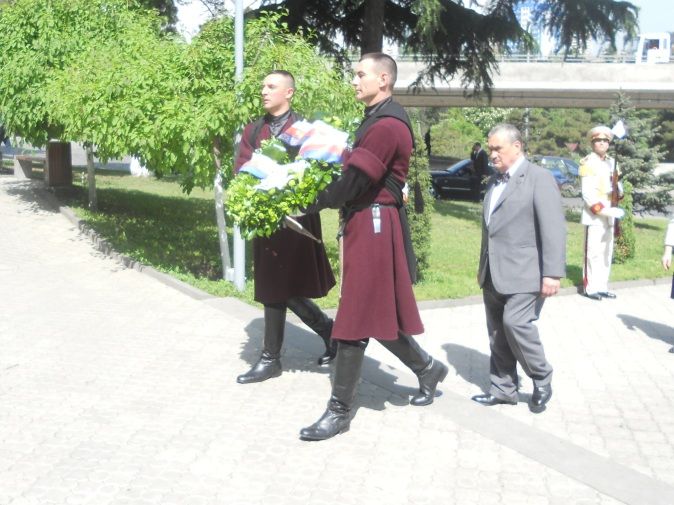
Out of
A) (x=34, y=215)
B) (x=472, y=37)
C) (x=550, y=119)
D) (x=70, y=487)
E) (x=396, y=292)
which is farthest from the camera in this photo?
(x=550, y=119)

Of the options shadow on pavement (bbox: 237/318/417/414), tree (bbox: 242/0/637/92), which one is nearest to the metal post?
shadow on pavement (bbox: 237/318/417/414)

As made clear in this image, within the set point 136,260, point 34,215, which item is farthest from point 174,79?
point 34,215

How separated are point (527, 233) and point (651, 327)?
3536 mm

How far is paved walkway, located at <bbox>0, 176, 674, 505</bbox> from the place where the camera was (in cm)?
427

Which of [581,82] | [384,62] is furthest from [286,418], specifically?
[581,82]

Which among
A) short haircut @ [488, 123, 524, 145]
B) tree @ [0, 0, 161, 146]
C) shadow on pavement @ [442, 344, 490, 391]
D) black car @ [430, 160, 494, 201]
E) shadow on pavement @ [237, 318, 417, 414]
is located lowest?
black car @ [430, 160, 494, 201]

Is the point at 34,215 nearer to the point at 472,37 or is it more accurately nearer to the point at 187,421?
the point at 472,37

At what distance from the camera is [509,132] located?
530 centimetres

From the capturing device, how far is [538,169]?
17.6 feet

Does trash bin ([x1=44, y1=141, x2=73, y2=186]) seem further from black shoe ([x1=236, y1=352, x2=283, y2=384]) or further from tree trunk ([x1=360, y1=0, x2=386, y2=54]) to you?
black shoe ([x1=236, y1=352, x2=283, y2=384])

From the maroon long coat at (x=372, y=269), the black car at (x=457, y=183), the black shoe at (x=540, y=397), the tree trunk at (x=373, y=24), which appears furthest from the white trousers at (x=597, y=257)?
the black car at (x=457, y=183)

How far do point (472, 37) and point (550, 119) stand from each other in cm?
5230

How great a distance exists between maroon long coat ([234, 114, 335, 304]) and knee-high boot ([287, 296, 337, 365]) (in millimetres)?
163

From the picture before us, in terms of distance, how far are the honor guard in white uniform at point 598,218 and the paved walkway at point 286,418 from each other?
1160 millimetres
